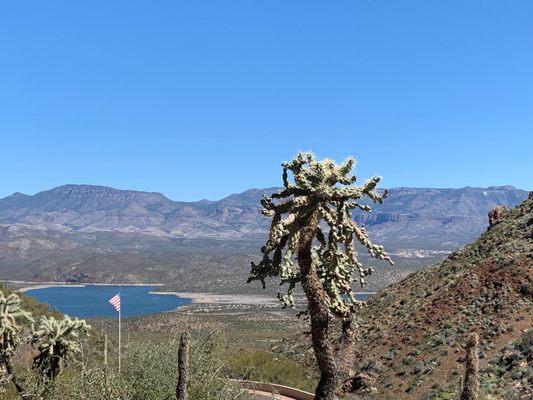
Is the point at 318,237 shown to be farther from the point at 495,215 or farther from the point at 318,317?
the point at 495,215

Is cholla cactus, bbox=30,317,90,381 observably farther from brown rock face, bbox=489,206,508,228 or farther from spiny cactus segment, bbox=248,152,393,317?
brown rock face, bbox=489,206,508,228

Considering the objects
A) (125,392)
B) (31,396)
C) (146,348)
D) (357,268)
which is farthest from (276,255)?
(31,396)

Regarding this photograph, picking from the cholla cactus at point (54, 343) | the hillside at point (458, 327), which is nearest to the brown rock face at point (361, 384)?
the hillside at point (458, 327)

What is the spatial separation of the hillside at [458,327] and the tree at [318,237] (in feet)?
58.5

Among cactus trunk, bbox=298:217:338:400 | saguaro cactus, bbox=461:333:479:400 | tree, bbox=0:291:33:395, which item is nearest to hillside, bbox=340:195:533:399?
saguaro cactus, bbox=461:333:479:400

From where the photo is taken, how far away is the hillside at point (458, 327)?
3484cm

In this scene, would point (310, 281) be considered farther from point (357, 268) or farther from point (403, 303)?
point (403, 303)

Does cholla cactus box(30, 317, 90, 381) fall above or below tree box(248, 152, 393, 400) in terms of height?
below

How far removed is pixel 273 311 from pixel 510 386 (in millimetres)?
134631

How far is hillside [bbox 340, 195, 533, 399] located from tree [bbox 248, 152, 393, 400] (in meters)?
17.8

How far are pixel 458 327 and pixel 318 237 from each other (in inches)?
1263

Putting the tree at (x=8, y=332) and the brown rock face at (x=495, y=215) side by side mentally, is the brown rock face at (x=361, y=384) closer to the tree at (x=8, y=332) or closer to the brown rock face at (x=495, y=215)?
the tree at (x=8, y=332)

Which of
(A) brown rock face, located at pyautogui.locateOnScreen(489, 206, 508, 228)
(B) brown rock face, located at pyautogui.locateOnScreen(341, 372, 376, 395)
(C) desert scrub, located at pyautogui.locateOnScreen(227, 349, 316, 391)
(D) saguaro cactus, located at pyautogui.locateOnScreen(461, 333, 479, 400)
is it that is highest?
(A) brown rock face, located at pyautogui.locateOnScreen(489, 206, 508, 228)

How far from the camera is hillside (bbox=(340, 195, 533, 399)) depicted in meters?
34.8
